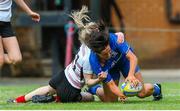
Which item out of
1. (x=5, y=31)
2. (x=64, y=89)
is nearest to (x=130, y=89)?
(x=64, y=89)

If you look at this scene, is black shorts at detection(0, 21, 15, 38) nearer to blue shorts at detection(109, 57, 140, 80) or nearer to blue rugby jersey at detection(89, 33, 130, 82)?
blue rugby jersey at detection(89, 33, 130, 82)

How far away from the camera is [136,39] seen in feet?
69.6

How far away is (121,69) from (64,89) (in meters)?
0.77

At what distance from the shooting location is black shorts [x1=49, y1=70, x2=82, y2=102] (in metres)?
10.6

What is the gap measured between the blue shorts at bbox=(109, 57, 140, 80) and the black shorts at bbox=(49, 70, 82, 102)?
497mm

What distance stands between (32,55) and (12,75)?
0.87m

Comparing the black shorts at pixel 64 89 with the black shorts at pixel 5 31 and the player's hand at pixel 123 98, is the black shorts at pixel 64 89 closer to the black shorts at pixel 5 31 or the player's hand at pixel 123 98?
the player's hand at pixel 123 98

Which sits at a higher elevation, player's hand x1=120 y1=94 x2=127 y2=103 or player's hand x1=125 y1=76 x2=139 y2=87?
player's hand x1=125 y1=76 x2=139 y2=87

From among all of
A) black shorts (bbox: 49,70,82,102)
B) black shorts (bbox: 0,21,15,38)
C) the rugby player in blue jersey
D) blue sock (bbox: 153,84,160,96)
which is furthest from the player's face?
black shorts (bbox: 0,21,15,38)

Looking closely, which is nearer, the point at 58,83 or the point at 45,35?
the point at 58,83

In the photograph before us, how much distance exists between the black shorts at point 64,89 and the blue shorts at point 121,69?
50 centimetres

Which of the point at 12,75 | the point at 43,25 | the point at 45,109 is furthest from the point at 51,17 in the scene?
the point at 45,109

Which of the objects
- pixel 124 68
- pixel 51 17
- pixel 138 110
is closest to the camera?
pixel 138 110

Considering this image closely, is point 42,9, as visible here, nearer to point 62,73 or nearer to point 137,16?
point 137,16
